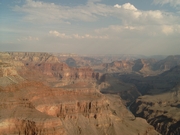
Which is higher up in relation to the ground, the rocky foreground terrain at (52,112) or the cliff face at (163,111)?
the rocky foreground terrain at (52,112)

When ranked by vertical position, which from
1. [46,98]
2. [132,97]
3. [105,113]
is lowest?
[132,97]

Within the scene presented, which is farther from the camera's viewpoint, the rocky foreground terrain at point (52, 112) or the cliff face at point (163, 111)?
the cliff face at point (163, 111)

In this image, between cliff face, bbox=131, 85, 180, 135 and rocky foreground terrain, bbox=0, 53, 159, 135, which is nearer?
rocky foreground terrain, bbox=0, 53, 159, 135

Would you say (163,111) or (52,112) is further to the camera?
(163,111)

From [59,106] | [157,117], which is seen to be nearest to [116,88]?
[157,117]

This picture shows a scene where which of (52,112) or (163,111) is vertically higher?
(52,112)

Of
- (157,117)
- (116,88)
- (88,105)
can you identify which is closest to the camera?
(88,105)

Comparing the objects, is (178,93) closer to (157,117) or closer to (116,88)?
(157,117)

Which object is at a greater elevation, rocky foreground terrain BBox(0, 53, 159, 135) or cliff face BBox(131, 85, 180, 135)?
rocky foreground terrain BBox(0, 53, 159, 135)
